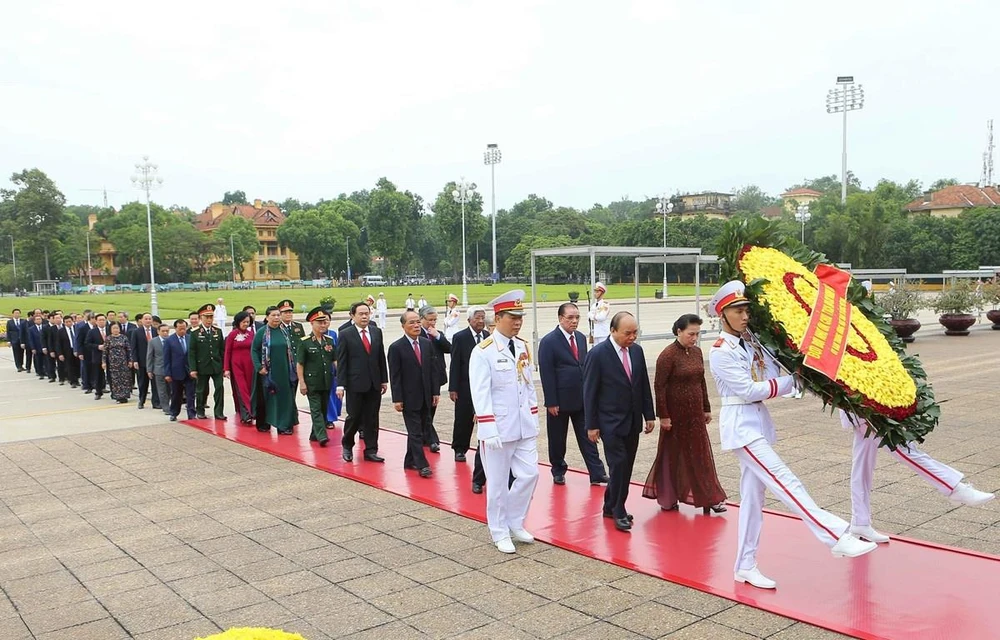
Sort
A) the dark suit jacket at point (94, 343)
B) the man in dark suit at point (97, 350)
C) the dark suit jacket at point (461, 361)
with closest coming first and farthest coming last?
1. the dark suit jacket at point (461, 361)
2. the man in dark suit at point (97, 350)
3. the dark suit jacket at point (94, 343)

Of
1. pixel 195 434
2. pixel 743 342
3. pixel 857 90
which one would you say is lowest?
pixel 195 434

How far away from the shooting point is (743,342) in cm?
490

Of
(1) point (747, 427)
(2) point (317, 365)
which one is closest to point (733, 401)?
(1) point (747, 427)

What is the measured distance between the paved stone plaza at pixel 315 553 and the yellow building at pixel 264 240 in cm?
9580

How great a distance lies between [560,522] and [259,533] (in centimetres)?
248

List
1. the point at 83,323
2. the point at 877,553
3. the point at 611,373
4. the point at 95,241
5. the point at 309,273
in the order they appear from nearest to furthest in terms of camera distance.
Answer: the point at 877,553 → the point at 611,373 → the point at 83,323 → the point at 95,241 → the point at 309,273

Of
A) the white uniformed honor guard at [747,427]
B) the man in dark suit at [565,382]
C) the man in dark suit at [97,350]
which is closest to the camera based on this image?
the white uniformed honor guard at [747,427]

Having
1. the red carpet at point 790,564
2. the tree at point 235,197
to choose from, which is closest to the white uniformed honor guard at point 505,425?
the red carpet at point 790,564

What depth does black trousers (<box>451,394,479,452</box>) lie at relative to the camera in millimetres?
8398

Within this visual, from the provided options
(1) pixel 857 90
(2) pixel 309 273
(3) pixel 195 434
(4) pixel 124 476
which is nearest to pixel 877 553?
(4) pixel 124 476

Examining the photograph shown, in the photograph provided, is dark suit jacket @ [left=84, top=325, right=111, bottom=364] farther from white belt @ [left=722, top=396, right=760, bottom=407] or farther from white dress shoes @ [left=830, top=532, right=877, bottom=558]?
white dress shoes @ [left=830, top=532, right=877, bottom=558]

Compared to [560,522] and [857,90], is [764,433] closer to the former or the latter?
[560,522]

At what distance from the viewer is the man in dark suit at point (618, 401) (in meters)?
5.89

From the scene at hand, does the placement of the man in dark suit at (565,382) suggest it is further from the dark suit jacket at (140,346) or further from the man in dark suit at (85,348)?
the man in dark suit at (85,348)
